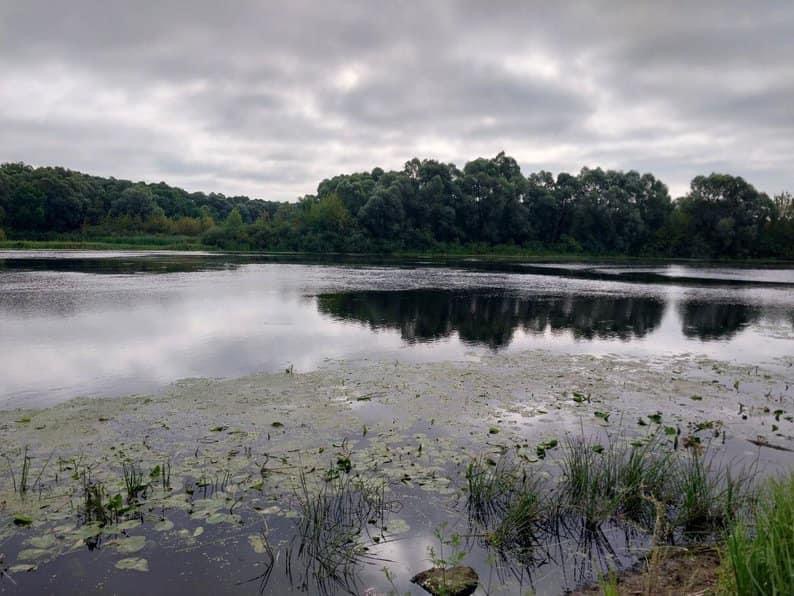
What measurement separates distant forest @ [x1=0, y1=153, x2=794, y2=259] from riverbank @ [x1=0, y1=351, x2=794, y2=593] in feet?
253

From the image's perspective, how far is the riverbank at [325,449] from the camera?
17.0ft

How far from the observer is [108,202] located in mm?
115062

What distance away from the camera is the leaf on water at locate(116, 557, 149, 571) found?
4.86 meters

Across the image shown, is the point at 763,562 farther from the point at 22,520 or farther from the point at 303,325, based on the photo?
the point at 303,325

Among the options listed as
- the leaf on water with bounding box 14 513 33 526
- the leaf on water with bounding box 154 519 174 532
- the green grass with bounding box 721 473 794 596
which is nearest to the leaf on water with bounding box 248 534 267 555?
the leaf on water with bounding box 154 519 174 532

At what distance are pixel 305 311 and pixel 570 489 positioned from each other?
17518 mm

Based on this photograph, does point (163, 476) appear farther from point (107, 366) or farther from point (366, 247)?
point (366, 247)

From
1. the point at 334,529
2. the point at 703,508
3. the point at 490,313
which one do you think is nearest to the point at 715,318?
the point at 490,313

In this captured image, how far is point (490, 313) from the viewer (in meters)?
23.7

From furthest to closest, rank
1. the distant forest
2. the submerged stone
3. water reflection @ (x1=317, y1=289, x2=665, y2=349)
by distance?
the distant forest
water reflection @ (x1=317, y1=289, x2=665, y2=349)
the submerged stone

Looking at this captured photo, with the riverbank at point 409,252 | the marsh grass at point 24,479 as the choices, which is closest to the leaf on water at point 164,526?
the marsh grass at point 24,479

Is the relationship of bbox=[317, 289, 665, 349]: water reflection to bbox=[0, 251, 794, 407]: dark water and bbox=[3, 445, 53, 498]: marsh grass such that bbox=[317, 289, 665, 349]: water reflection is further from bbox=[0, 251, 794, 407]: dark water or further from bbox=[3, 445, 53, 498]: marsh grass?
bbox=[3, 445, 53, 498]: marsh grass

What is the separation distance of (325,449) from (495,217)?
8788 cm

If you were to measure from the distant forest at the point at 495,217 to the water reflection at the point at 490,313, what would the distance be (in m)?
59.6
